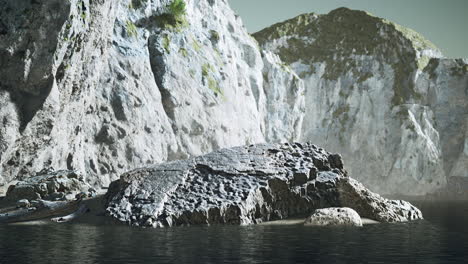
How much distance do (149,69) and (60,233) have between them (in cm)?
2171

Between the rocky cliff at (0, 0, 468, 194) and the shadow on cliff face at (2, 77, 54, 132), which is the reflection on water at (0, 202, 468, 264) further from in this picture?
the rocky cliff at (0, 0, 468, 194)

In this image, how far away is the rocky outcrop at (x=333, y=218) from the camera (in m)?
18.7

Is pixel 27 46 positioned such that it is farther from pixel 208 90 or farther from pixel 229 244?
pixel 208 90

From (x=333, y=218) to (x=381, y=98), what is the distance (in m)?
52.1

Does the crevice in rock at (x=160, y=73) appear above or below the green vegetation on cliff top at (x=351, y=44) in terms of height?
below

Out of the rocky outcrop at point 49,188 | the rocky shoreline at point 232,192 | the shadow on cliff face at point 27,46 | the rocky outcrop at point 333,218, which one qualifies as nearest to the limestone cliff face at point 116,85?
the shadow on cliff face at point 27,46

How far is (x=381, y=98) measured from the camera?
6800 centimetres

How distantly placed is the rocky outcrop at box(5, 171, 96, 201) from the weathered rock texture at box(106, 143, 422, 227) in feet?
7.03

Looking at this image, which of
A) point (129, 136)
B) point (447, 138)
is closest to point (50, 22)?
point (129, 136)

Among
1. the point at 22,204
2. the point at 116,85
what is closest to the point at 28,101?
the point at 22,204

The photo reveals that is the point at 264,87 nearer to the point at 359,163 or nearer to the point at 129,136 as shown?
the point at 359,163

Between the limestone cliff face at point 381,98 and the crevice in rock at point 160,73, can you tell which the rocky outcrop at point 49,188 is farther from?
the limestone cliff face at point 381,98

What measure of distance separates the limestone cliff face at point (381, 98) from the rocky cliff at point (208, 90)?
14 cm

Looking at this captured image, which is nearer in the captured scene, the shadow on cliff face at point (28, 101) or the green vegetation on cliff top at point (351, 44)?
the shadow on cliff face at point (28, 101)
